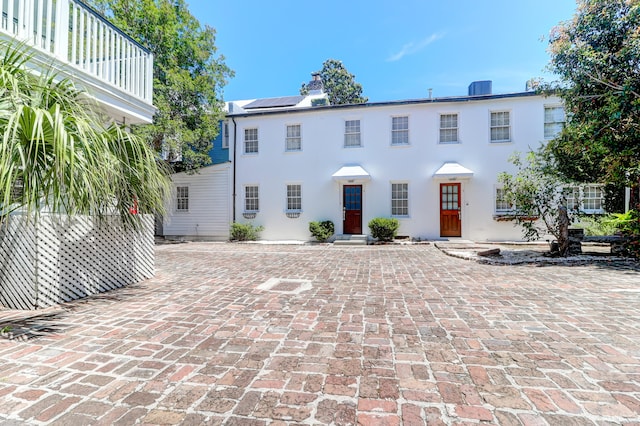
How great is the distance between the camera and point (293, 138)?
1455 cm

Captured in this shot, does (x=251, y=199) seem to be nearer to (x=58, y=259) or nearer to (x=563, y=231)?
(x=58, y=259)

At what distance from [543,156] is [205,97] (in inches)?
544

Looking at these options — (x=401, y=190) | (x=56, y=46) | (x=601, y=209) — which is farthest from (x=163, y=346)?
(x=601, y=209)

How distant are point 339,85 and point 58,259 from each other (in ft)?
106

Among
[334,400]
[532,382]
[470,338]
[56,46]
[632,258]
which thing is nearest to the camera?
[334,400]

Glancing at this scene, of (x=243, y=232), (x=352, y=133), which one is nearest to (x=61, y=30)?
(x=243, y=232)

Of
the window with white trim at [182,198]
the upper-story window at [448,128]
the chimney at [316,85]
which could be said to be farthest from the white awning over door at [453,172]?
the chimney at [316,85]

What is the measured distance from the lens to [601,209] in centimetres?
1217

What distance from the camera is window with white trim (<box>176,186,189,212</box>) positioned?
15562mm

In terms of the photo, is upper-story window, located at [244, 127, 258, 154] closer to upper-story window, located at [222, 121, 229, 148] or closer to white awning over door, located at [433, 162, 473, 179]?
upper-story window, located at [222, 121, 229, 148]

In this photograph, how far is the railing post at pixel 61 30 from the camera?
4.76 meters

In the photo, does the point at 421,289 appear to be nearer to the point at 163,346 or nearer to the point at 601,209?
the point at 163,346

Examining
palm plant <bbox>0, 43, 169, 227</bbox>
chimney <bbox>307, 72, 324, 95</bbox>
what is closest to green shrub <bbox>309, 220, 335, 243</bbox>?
palm plant <bbox>0, 43, 169, 227</bbox>

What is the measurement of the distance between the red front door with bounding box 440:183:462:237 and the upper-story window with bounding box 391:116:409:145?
2.60 m
